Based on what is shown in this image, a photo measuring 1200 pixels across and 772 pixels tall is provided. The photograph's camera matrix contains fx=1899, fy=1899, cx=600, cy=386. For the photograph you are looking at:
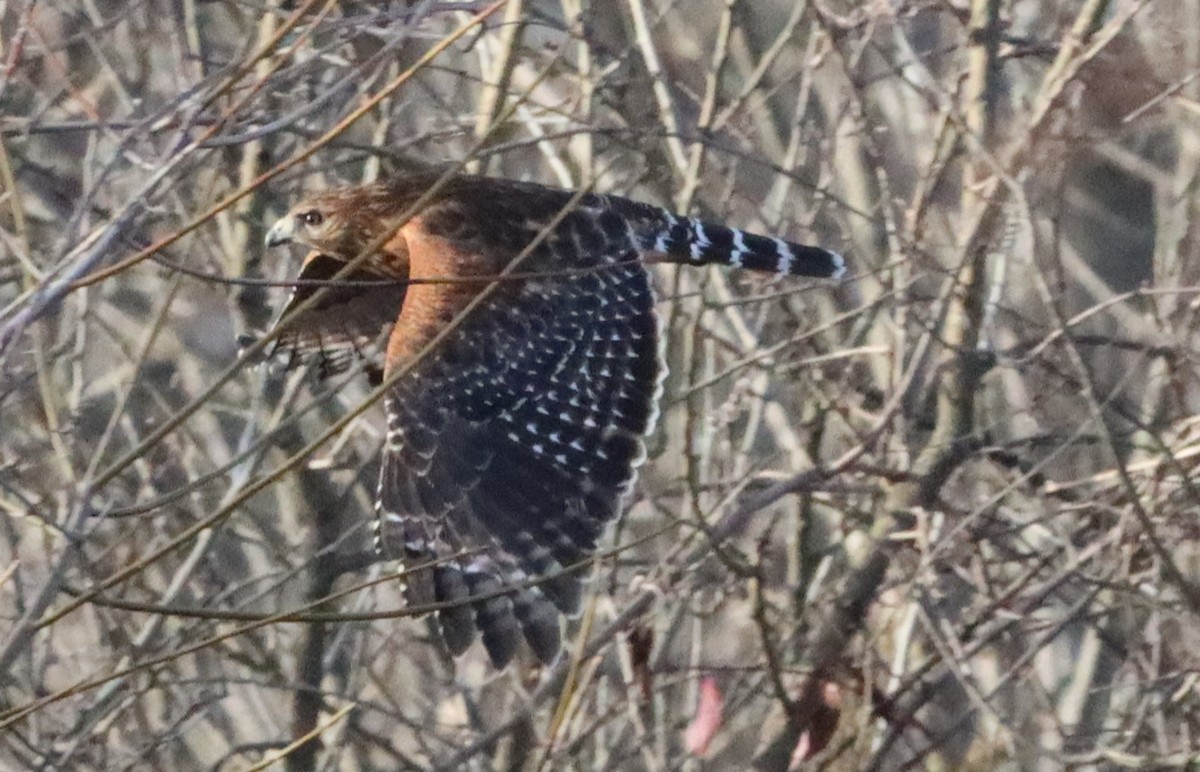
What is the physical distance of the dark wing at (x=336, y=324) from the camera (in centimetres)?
491

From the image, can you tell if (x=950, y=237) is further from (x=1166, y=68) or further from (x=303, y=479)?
(x=303, y=479)

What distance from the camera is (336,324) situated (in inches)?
199

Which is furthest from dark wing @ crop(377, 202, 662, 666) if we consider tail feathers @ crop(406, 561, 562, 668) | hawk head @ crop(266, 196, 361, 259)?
hawk head @ crop(266, 196, 361, 259)

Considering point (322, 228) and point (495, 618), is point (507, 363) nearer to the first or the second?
point (322, 228)

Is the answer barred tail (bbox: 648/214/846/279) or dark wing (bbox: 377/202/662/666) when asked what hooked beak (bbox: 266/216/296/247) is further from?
barred tail (bbox: 648/214/846/279)

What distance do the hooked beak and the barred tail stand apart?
38.3 inches

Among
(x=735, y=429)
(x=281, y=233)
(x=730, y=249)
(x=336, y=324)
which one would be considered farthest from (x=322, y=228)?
(x=735, y=429)

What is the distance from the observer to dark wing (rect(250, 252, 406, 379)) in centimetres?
491

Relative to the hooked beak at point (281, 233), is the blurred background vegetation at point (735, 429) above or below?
below

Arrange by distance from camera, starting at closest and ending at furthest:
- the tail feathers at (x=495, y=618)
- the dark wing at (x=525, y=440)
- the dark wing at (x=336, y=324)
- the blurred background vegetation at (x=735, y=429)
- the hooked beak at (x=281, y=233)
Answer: the blurred background vegetation at (x=735, y=429), the tail feathers at (x=495, y=618), the dark wing at (x=525, y=440), the dark wing at (x=336, y=324), the hooked beak at (x=281, y=233)

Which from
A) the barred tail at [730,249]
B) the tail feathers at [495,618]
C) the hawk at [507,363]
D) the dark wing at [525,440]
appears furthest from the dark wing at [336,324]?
the barred tail at [730,249]

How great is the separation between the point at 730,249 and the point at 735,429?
1.01 metres

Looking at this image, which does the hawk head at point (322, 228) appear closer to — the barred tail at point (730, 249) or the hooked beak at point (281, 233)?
the hooked beak at point (281, 233)

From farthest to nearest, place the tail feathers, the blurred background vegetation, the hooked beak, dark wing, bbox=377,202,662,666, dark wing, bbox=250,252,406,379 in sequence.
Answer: the hooked beak → dark wing, bbox=250,252,406,379 → dark wing, bbox=377,202,662,666 → the tail feathers → the blurred background vegetation
